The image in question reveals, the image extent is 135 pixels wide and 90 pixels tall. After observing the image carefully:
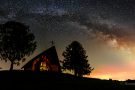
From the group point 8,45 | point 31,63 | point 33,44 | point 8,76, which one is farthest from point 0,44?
point 8,76

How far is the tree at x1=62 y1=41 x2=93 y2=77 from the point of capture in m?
62.0

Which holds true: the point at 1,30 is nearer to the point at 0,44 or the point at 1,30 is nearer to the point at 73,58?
the point at 0,44

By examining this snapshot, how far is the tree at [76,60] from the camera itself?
6203cm

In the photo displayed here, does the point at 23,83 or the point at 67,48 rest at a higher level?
the point at 67,48

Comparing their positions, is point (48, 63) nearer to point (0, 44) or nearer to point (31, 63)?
point (31, 63)

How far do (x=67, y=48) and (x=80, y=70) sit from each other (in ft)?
22.2

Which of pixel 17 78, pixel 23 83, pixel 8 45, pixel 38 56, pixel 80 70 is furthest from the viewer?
pixel 80 70

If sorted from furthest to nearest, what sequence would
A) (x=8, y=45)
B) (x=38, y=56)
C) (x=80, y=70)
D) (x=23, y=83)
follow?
(x=80, y=70) < (x=8, y=45) < (x=38, y=56) < (x=23, y=83)

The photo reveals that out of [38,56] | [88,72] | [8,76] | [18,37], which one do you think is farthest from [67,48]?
[8,76]

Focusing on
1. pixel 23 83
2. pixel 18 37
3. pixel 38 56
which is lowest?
pixel 23 83

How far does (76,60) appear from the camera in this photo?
62250 mm

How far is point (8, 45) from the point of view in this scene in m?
56.3

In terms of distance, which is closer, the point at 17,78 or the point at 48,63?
the point at 17,78

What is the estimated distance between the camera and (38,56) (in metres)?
47.4
